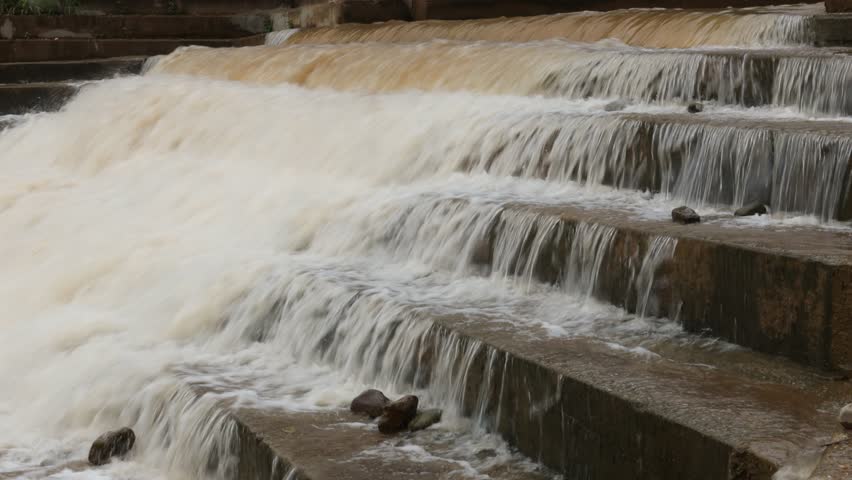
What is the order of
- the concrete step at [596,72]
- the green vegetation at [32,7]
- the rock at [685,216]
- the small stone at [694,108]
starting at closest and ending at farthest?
the rock at [685,216], the concrete step at [596,72], the small stone at [694,108], the green vegetation at [32,7]

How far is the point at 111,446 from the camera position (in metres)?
4.56

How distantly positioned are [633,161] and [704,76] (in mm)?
1241

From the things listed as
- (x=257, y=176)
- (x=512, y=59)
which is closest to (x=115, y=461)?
(x=257, y=176)

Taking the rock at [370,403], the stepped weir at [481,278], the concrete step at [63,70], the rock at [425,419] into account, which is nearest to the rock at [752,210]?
the stepped weir at [481,278]

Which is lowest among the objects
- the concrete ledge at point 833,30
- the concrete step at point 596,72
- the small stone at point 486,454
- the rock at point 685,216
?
the small stone at point 486,454

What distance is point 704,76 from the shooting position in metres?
6.36

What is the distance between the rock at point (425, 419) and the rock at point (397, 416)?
0.07 ft

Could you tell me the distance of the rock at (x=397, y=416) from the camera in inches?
156

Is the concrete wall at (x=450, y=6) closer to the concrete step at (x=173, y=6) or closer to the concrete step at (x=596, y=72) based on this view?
the concrete step at (x=173, y=6)

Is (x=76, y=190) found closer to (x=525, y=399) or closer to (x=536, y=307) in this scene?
(x=536, y=307)

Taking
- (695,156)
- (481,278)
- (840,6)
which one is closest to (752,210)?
(695,156)

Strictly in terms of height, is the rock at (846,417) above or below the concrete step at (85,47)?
below

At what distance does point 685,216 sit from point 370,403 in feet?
5.02

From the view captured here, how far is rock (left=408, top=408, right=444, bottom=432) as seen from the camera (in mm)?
4023
